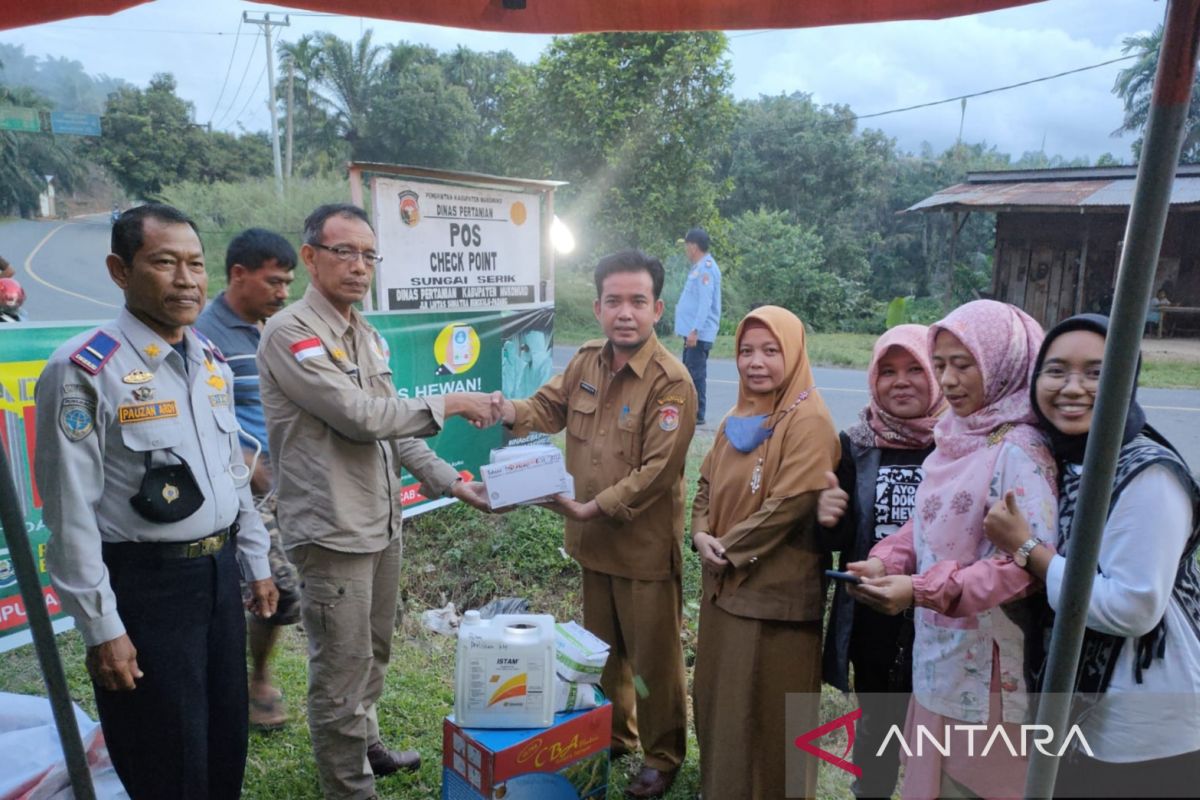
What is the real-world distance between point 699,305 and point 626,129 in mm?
7320

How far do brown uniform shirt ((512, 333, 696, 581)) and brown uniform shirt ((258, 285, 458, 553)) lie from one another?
0.66 meters

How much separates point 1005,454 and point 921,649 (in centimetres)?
54

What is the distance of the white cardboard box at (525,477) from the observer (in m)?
2.68

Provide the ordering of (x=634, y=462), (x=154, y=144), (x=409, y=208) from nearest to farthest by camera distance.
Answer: (x=634, y=462) < (x=409, y=208) < (x=154, y=144)

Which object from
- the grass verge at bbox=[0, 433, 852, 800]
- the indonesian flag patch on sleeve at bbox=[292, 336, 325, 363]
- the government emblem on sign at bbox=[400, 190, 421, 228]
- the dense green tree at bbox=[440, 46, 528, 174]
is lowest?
the grass verge at bbox=[0, 433, 852, 800]

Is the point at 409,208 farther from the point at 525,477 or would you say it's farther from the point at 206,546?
the point at 206,546

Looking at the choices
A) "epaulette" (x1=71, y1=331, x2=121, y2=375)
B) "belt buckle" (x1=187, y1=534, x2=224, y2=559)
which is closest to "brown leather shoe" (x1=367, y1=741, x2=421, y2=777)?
"belt buckle" (x1=187, y1=534, x2=224, y2=559)

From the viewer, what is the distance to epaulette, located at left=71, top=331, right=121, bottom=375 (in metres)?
1.82

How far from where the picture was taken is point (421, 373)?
4.55 metres

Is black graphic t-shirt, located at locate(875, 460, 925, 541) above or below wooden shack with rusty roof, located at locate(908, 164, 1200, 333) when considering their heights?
below

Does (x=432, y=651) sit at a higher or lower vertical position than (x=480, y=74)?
lower

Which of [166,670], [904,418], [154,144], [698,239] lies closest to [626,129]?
[698,239]

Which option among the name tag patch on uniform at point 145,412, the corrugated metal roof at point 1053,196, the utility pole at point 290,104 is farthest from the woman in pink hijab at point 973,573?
the utility pole at point 290,104

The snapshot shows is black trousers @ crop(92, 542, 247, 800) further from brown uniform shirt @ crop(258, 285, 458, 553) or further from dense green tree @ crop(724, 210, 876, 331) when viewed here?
dense green tree @ crop(724, 210, 876, 331)
